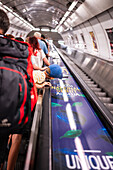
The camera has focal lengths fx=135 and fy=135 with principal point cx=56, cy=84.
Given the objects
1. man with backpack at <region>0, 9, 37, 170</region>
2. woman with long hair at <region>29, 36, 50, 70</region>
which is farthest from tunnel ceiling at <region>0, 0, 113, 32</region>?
man with backpack at <region>0, 9, 37, 170</region>

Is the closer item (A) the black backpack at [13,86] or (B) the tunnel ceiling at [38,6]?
(A) the black backpack at [13,86]

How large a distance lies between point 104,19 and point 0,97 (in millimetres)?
6966

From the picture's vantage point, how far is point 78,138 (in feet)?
6.71

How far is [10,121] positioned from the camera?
3.97ft

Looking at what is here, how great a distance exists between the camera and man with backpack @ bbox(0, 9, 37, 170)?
3.86 ft

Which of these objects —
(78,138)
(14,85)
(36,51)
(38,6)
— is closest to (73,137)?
(78,138)

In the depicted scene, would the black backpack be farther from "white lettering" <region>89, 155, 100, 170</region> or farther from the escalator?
"white lettering" <region>89, 155, 100, 170</region>

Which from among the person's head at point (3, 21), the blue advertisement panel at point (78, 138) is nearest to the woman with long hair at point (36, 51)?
the blue advertisement panel at point (78, 138)

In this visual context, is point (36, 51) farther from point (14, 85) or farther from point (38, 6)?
point (38, 6)

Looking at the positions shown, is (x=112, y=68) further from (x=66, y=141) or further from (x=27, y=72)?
(x=27, y=72)

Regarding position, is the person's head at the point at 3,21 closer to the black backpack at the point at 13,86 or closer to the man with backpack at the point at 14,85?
the man with backpack at the point at 14,85

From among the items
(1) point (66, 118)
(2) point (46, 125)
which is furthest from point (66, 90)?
(2) point (46, 125)

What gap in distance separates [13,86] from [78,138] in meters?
1.36

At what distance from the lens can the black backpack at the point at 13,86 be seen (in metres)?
1.17
